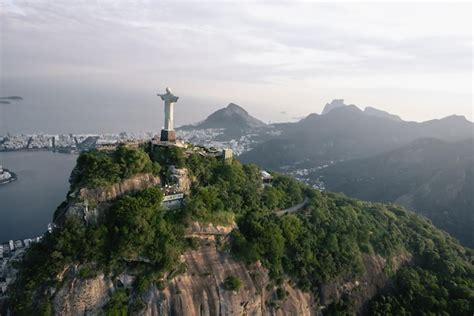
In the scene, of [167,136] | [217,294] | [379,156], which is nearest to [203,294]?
[217,294]

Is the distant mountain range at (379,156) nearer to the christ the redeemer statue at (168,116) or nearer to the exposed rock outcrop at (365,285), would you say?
the exposed rock outcrop at (365,285)

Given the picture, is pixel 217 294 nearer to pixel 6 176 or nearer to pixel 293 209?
pixel 293 209

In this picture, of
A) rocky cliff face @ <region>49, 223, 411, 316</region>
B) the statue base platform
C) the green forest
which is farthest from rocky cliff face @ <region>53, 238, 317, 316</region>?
the statue base platform

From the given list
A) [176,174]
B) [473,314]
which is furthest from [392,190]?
[176,174]

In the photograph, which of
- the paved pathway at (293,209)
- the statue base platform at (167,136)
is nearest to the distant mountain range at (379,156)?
the paved pathway at (293,209)

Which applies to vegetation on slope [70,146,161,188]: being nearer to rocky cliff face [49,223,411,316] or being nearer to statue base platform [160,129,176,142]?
statue base platform [160,129,176,142]

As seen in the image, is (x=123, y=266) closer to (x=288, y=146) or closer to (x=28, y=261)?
(x=28, y=261)
